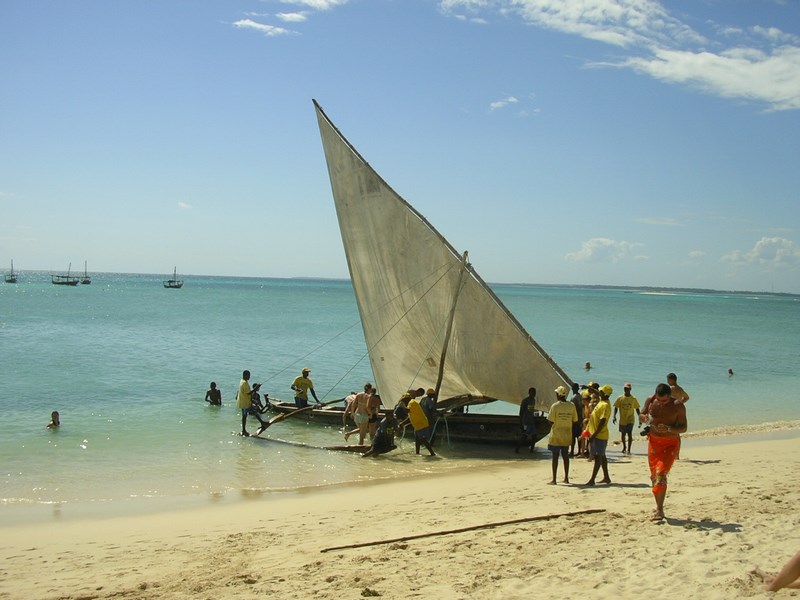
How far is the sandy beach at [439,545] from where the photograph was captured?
21.0 feet

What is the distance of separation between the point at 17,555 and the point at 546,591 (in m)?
6.07

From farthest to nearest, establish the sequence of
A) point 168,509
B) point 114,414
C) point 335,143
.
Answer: point 114,414, point 335,143, point 168,509

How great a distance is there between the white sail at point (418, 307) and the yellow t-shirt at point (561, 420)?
283cm

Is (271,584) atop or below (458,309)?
below

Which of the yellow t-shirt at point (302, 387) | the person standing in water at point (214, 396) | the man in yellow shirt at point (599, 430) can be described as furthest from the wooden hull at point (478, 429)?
the person standing in water at point (214, 396)

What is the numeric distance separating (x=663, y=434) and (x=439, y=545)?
110 inches

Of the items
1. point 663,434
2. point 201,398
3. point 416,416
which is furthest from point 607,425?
point 201,398

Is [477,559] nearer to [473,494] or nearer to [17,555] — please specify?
[473,494]

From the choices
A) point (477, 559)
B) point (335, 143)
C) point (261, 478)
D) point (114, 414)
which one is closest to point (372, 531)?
point (477, 559)

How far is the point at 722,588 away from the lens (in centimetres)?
606

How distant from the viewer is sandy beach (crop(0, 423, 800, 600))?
6.41 metres

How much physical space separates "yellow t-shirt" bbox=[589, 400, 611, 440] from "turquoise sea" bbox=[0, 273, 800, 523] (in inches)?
147

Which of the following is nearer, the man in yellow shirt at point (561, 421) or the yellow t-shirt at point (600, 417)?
the yellow t-shirt at point (600, 417)

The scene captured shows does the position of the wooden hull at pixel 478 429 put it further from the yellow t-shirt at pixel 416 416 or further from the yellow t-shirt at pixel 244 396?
the yellow t-shirt at pixel 244 396
